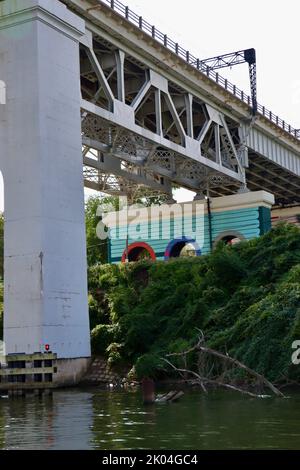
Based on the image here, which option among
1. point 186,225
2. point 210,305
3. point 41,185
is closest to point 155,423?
point 41,185

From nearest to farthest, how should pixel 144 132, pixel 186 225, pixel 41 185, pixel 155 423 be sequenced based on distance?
pixel 155 423, pixel 41 185, pixel 144 132, pixel 186 225

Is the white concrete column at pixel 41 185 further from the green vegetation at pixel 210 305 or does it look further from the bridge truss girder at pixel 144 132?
the bridge truss girder at pixel 144 132

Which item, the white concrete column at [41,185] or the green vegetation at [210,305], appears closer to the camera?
the green vegetation at [210,305]

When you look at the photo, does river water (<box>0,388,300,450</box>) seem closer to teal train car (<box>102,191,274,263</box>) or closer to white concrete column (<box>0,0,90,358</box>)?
white concrete column (<box>0,0,90,358</box>)

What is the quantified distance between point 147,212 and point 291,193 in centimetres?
2470

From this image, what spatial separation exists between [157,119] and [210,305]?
39.1 feet

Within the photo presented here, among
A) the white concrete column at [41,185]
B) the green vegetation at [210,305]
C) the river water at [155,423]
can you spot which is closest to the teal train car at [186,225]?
the green vegetation at [210,305]

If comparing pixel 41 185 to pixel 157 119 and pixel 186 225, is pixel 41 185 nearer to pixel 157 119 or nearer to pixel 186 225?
pixel 157 119

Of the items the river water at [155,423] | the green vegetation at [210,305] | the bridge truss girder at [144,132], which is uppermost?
the bridge truss girder at [144,132]

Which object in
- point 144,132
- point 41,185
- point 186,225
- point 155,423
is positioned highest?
point 144,132

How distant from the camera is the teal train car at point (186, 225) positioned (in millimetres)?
47344

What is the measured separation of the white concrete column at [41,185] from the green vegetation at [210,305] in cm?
271

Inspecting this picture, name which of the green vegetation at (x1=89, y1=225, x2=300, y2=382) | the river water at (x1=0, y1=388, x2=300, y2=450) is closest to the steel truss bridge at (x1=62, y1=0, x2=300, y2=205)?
the green vegetation at (x1=89, y1=225, x2=300, y2=382)

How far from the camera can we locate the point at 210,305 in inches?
1225
